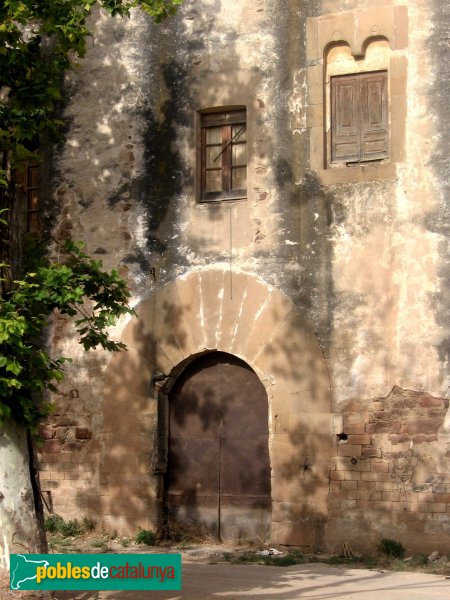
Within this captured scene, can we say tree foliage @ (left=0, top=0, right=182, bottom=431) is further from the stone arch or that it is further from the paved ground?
the stone arch

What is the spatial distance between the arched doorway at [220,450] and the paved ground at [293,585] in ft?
4.06

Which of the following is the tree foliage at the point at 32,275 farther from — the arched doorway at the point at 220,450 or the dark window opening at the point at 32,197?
the dark window opening at the point at 32,197

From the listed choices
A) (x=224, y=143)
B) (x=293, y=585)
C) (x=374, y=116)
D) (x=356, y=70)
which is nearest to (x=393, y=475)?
(x=293, y=585)

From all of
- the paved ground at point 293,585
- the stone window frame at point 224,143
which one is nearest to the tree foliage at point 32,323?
the paved ground at point 293,585

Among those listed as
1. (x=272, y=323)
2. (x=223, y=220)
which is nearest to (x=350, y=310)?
(x=272, y=323)

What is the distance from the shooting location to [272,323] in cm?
1107

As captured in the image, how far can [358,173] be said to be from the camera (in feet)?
35.8

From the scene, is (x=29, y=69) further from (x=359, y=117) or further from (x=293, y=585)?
(x=293, y=585)

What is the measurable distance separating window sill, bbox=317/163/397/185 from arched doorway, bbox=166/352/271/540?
225cm

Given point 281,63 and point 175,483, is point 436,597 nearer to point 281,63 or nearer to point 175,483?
point 175,483


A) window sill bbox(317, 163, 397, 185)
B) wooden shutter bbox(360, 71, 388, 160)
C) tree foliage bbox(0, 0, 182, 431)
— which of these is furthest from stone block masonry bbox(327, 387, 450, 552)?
tree foliage bbox(0, 0, 182, 431)

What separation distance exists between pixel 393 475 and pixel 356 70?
4.31 metres

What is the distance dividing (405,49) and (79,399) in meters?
5.31

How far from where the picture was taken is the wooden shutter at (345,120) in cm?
1105
